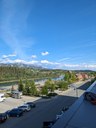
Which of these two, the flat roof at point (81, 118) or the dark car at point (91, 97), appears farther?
the dark car at point (91, 97)

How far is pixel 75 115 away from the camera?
6.88 metres

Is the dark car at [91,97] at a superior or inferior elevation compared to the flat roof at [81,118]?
superior

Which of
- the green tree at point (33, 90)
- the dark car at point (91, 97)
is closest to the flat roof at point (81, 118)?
the dark car at point (91, 97)

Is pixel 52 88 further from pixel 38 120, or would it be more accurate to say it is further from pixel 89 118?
pixel 89 118

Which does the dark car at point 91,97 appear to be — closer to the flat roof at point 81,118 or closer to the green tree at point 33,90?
the flat roof at point 81,118

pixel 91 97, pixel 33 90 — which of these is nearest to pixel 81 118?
pixel 91 97

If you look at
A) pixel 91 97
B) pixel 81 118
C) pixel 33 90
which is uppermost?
pixel 91 97

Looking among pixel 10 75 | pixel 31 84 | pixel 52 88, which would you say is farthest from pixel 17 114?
pixel 10 75

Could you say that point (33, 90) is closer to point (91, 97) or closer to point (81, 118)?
point (91, 97)

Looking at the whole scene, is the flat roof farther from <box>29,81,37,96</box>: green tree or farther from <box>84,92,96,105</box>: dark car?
<box>29,81,37,96</box>: green tree

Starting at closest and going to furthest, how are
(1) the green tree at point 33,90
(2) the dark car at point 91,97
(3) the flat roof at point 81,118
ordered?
(3) the flat roof at point 81,118, (2) the dark car at point 91,97, (1) the green tree at point 33,90

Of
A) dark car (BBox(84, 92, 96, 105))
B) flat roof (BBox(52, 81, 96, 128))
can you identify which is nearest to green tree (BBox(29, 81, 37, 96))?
Result: dark car (BBox(84, 92, 96, 105))

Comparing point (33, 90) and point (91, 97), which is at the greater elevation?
point (91, 97)

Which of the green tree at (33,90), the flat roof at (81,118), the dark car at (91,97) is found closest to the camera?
the flat roof at (81,118)
